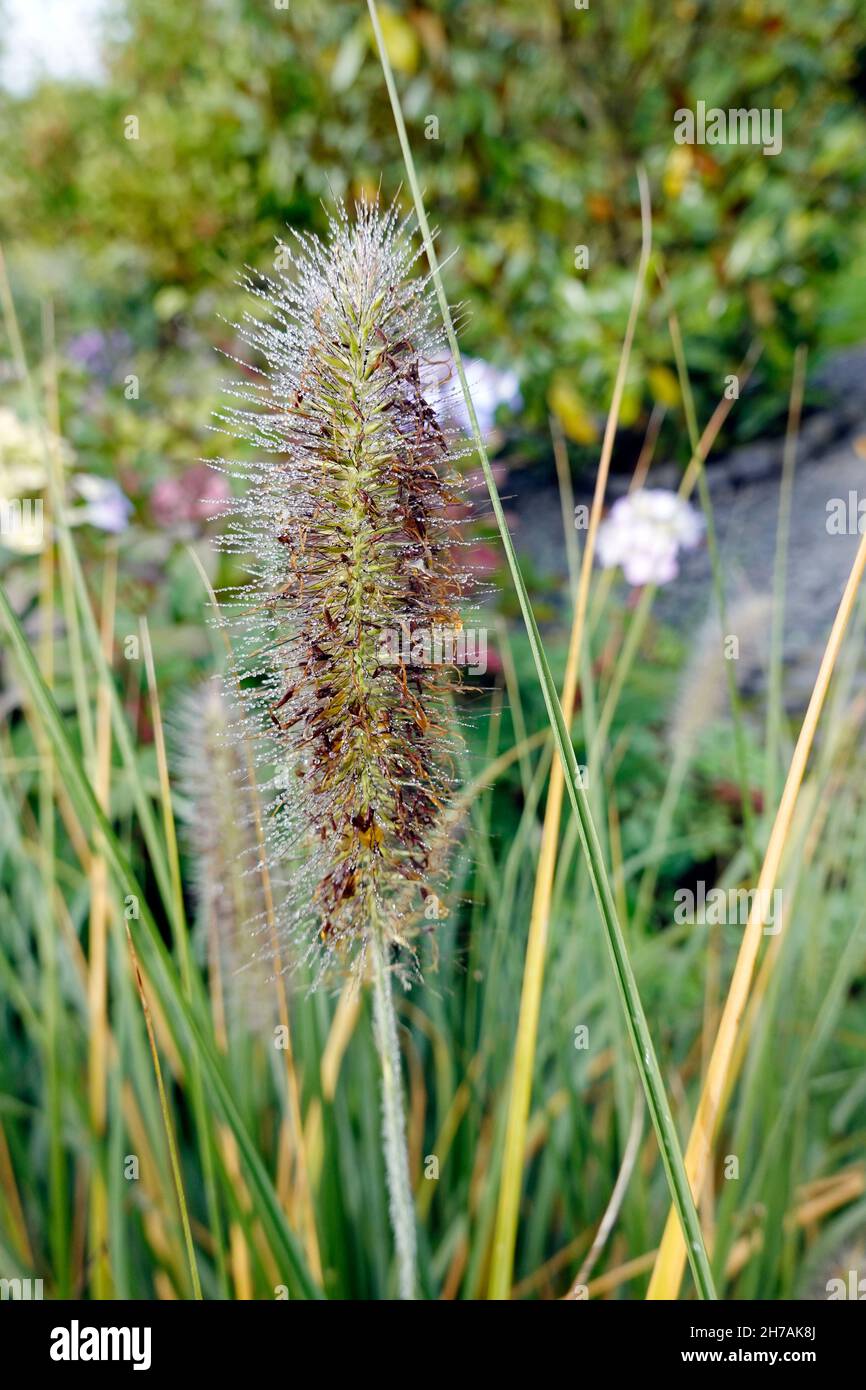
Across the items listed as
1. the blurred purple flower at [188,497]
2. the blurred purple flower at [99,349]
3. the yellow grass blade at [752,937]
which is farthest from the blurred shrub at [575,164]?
the yellow grass blade at [752,937]

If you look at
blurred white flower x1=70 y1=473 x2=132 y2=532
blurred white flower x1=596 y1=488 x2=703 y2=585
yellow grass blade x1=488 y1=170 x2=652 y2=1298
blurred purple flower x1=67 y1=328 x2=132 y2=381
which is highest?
blurred purple flower x1=67 y1=328 x2=132 y2=381

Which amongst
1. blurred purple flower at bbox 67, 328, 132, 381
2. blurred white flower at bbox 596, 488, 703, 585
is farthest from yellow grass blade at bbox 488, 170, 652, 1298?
blurred purple flower at bbox 67, 328, 132, 381

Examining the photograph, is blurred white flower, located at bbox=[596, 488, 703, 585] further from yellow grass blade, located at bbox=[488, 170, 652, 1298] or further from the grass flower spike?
the grass flower spike

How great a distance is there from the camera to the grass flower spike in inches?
26.8

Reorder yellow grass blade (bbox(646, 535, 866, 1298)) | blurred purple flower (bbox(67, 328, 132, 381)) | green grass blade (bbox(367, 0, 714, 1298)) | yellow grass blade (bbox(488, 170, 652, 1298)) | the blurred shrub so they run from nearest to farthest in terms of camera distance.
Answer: green grass blade (bbox(367, 0, 714, 1298)), yellow grass blade (bbox(646, 535, 866, 1298)), yellow grass blade (bbox(488, 170, 652, 1298)), the blurred shrub, blurred purple flower (bbox(67, 328, 132, 381))

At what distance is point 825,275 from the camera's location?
11.6 ft

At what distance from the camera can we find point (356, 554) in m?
0.70

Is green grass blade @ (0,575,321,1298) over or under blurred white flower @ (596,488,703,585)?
under

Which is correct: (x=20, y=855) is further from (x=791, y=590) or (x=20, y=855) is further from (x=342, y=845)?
(x=791, y=590)

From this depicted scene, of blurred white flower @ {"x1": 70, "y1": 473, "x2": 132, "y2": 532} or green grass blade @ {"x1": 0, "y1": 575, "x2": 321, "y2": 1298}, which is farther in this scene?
blurred white flower @ {"x1": 70, "y1": 473, "x2": 132, "y2": 532}

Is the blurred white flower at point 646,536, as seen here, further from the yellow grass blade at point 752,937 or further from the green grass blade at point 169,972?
the green grass blade at point 169,972

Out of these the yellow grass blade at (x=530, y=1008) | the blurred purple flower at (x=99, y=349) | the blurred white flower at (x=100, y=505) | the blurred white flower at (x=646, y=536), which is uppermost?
the blurred purple flower at (x=99, y=349)

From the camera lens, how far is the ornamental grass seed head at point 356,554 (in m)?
0.68

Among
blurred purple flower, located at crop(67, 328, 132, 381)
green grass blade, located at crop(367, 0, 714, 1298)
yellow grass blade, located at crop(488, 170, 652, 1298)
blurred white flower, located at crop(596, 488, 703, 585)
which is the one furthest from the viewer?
blurred purple flower, located at crop(67, 328, 132, 381)
